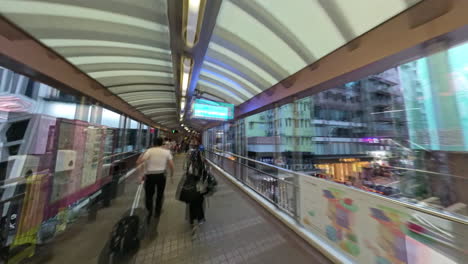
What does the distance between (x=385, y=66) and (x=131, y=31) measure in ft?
12.2

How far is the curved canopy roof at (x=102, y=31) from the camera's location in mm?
1878

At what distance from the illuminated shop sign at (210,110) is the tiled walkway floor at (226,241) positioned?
269 centimetres

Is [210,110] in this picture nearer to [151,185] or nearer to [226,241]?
[151,185]

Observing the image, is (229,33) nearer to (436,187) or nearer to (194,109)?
(194,109)

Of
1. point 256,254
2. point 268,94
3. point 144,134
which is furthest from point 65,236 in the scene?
point 144,134

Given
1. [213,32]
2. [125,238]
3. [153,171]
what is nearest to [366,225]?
[125,238]

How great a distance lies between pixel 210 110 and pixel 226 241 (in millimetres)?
3525

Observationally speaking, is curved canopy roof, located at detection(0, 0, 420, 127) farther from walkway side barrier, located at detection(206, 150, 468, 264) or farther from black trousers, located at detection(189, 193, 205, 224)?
black trousers, located at detection(189, 193, 205, 224)

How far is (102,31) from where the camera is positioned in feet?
7.81

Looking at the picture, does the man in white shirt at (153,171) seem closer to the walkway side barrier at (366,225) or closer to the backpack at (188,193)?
the backpack at (188,193)

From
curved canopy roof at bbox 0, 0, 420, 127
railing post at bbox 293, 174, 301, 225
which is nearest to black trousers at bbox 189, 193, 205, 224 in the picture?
railing post at bbox 293, 174, 301, 225

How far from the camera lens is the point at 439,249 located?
1.07 meters

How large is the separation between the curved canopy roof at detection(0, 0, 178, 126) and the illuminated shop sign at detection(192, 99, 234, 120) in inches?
51.3

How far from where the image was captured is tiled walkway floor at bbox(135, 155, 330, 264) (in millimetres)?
1867
